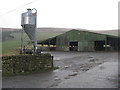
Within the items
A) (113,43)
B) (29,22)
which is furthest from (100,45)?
(29,22)

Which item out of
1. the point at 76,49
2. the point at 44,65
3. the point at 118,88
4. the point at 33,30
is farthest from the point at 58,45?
the point at 118,88

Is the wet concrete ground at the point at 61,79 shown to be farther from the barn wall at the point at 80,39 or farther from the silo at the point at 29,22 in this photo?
the barn wall at the point at 80,39

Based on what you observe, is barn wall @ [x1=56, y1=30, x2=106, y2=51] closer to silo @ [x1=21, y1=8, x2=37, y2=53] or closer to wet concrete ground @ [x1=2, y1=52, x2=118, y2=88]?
silo @ [x1=21, y1=8, x2=37, y2=53]

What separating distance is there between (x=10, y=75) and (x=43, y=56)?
379 cm

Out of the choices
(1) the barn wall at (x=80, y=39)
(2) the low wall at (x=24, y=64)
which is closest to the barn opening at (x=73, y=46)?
(1) the barn wall at (x=80, y=39)

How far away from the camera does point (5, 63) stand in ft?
50.4

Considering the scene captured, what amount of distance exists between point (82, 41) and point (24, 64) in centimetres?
4362

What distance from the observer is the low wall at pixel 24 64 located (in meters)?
15.4

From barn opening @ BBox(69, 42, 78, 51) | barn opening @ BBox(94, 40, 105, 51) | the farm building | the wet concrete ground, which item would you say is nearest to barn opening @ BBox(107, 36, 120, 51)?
the farm building

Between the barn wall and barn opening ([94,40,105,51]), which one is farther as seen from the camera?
barn opening ([94,40,105,51])

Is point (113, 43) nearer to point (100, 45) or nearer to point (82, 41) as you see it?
point (100, 45)

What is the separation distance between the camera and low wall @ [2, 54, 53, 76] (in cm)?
1540

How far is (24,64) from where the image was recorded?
16.4 meters

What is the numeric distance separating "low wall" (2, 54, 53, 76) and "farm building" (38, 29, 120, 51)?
40397 millimetres
